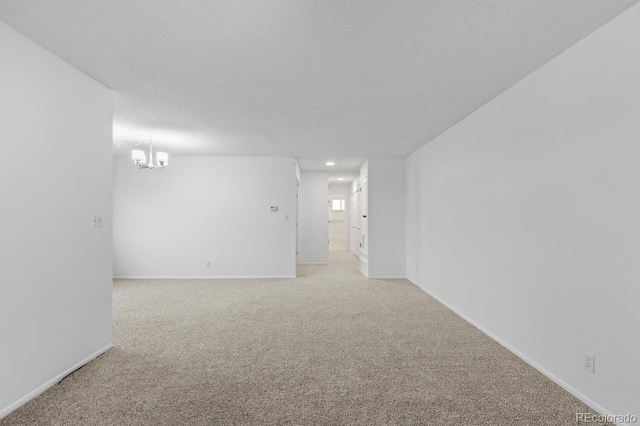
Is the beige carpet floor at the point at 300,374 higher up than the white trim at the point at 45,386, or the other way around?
the white trim at the point at 45,386

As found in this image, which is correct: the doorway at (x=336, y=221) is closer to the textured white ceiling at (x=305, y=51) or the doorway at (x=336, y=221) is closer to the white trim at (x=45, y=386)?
the textured white ceiling at (x=305, y=51)

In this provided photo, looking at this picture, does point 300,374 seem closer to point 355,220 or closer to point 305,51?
point 305,51

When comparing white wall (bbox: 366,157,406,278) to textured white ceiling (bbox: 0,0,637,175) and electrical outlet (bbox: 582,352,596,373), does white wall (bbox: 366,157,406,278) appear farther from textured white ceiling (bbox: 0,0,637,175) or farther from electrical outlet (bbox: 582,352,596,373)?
electrical outlet (bbox: 582,352,596,373)

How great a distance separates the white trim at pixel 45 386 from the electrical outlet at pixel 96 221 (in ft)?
3.59

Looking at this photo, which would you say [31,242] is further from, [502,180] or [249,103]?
[502,180]

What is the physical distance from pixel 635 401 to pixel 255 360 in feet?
8.22

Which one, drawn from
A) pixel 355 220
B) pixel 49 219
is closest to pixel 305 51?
pixel 49 219

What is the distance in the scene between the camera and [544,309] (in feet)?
8.39

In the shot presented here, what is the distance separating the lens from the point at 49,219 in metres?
2.37

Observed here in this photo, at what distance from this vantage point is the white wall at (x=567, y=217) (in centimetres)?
190

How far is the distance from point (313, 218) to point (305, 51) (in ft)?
21.4

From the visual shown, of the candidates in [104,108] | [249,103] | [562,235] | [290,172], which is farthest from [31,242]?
[290,172]

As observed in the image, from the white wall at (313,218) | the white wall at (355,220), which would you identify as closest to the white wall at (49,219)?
the white wall at (313,218)

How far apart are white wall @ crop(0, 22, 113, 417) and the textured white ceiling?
294mm
